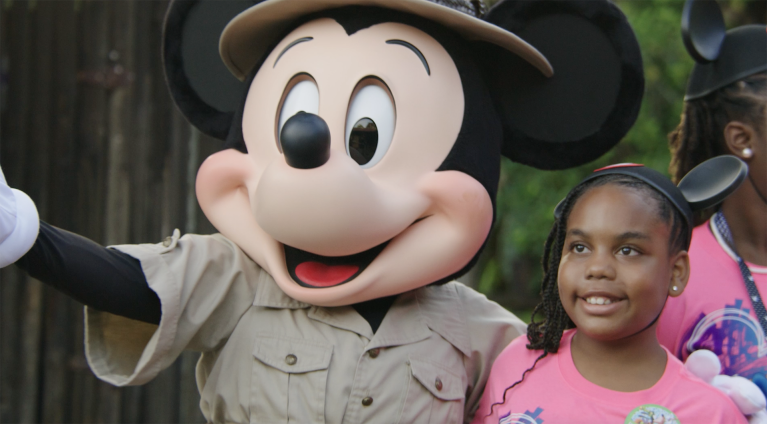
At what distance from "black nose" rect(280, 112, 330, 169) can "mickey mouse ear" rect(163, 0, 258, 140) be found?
27.3 inches

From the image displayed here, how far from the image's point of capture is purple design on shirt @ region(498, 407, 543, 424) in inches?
75.4

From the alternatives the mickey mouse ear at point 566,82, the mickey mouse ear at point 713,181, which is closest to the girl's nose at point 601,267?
the mickey mouse ear at point 713,181

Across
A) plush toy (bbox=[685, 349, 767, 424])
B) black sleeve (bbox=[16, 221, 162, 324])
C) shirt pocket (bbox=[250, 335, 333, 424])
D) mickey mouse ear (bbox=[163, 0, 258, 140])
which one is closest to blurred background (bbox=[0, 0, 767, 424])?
mickey mouse ear (bbox=[163, 0, 258, 140])

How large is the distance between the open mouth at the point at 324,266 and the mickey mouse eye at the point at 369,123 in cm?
24

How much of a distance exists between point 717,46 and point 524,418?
1305 mm

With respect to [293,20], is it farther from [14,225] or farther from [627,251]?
[627,251]

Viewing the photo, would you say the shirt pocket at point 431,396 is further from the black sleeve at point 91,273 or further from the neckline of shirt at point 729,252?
the neckline of shirt at point 729,252

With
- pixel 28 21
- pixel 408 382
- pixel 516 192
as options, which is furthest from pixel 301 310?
pixel 516 192

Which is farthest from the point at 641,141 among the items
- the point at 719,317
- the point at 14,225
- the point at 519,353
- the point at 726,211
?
the point at 14,225

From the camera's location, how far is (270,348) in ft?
6.75

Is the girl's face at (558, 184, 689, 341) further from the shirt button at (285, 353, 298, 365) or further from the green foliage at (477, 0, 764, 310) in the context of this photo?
the green foliage at (477, 0, 764, 310)

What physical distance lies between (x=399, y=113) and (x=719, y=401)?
3.38 feet

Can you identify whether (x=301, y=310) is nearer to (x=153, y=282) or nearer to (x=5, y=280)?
(x=153, y=282)

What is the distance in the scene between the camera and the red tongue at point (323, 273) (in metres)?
2.05
